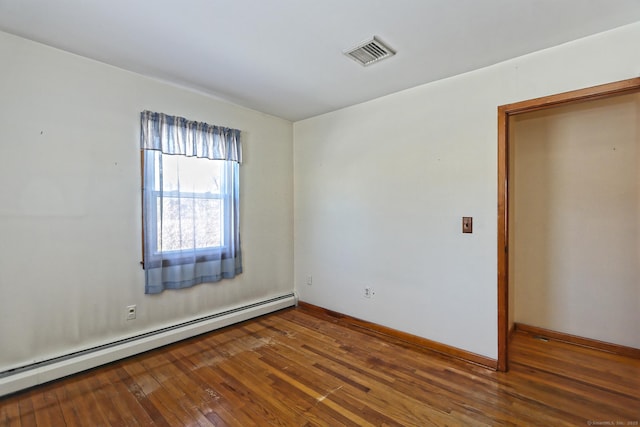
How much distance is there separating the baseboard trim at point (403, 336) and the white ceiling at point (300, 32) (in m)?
2.45

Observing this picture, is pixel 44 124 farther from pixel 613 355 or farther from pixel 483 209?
pixel 613 355

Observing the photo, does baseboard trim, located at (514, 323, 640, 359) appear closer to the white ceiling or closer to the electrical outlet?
the white ceiling

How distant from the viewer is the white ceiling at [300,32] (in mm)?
1752

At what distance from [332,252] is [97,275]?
7.63 feet

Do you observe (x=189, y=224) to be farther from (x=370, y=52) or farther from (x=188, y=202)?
(x=370, y=52)

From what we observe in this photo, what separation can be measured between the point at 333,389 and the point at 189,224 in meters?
2.01

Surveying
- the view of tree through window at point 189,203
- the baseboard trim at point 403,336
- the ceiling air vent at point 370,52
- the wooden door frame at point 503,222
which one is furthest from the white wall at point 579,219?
the view of tree through window at point 189,203

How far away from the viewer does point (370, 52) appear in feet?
7.38

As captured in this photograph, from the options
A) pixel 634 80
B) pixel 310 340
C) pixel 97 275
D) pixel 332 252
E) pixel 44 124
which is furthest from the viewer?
pixel 332 252

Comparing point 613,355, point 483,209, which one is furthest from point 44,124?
point 613,355

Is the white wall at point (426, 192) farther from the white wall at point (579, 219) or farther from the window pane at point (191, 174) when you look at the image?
the window pane at point (191, 174)

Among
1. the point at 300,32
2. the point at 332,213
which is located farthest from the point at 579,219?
the point at 300,32

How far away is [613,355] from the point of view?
8.50 feet

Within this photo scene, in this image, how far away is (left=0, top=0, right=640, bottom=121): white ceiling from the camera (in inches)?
69.0
